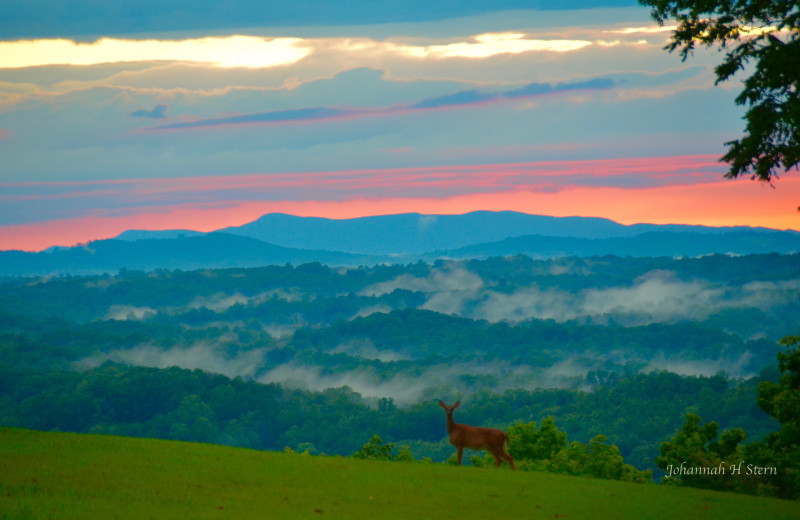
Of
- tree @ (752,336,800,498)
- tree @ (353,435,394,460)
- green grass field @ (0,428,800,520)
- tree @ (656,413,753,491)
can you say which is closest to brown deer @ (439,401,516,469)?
green grass field @ (0,428,800,520)

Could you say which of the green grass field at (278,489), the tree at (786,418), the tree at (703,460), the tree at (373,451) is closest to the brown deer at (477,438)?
the green grass field at (278,489)

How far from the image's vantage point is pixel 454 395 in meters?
139

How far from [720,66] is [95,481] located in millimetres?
15200

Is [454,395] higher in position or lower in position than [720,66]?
lower

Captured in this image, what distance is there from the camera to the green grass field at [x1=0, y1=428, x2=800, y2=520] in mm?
12039

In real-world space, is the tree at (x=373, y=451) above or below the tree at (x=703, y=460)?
below

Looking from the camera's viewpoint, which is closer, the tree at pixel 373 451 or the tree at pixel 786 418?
the tree at pixel 786 418

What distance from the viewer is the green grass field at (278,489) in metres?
12.0

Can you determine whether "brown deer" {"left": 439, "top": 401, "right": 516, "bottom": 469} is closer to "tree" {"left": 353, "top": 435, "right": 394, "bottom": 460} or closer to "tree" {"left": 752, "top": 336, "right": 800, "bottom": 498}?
"tree" {"left": 752, "top": 336, "right": 800, "bottom": 498}

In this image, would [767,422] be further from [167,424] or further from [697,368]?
[697,368]

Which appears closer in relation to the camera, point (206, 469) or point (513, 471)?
point (206, 469)

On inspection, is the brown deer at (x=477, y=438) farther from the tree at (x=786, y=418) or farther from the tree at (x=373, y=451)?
the tree at (x=373, y=451)

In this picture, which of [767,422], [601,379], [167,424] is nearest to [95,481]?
[767,422]

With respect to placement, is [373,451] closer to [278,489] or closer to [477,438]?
[477,438]
